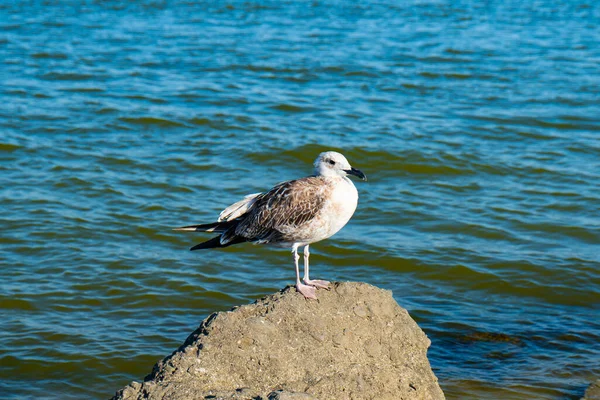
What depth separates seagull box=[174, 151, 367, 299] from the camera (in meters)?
6.93

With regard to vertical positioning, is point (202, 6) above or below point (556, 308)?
above

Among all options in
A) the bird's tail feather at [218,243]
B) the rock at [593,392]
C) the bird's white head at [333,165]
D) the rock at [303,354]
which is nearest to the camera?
the rock at [303,354]

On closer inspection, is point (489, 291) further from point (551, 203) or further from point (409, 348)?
point (409, 348)

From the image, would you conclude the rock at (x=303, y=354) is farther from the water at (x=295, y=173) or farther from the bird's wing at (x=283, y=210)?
the water at (x=295, y=173)

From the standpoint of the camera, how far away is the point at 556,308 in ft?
32.4

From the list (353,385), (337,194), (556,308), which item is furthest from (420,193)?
(353,385)

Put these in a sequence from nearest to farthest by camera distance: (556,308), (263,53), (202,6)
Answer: (556,308) → (263,53) → (202,6)

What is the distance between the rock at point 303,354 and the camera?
5547 millimetres

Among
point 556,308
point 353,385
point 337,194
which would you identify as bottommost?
point 556,308

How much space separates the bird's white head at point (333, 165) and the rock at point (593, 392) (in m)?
2.65

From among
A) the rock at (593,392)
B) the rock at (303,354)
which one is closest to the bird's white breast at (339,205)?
the rock at (303,354)

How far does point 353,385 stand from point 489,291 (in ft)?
15.8

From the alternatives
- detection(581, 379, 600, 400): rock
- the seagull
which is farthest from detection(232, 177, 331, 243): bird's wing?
detection(581, 379, 600, 400): rock

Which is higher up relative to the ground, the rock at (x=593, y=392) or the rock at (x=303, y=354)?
→ the rock at (x=303, y=354)
